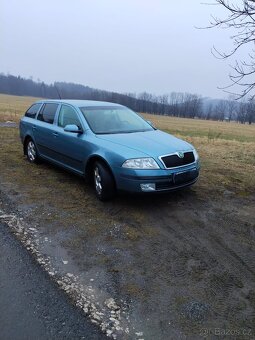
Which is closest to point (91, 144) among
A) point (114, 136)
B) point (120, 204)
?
point (114, 136)

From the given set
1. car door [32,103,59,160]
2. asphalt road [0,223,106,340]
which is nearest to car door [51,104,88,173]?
car door [32,103,59,160]

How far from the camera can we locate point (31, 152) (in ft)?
28.8

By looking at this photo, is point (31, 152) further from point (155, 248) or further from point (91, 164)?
point (155, 248)

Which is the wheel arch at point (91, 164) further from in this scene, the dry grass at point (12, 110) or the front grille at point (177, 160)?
the dry grass at point (12, 110)

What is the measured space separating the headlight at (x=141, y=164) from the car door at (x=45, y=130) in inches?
96.9

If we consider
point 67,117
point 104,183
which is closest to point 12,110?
point 67,117

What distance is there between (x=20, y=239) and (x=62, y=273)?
104 cm

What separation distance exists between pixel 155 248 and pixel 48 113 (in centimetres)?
468

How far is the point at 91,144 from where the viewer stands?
626 centimetres

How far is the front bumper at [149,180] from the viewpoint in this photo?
18.1 ft

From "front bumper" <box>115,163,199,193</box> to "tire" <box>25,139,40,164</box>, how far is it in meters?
3.47

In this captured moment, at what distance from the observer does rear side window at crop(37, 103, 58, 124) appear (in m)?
7.86

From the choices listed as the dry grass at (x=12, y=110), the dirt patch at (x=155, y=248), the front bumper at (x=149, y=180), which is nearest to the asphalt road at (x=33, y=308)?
the dirt patch at (x=155, y=248)

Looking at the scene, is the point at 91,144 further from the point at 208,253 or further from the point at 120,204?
the point at 208,253
